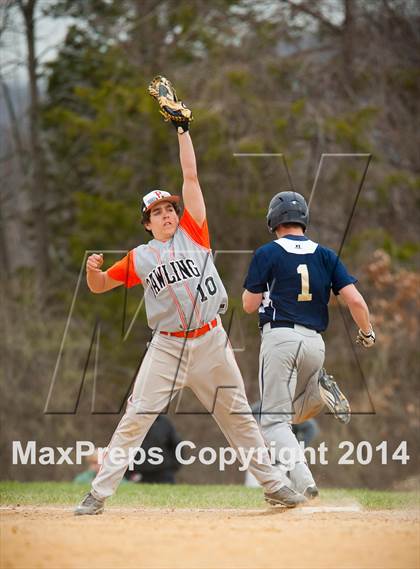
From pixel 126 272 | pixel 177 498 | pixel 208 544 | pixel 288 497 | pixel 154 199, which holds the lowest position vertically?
pixel 177 498

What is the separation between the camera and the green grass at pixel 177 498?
8180mm

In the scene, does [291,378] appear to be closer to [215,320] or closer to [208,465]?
[215,320]

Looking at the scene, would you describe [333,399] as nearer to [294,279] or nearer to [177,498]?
[294,279]

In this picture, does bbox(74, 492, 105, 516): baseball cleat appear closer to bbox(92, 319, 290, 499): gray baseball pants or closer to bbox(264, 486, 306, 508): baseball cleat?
bbox(92, 319, 290, 499): gray baseball pants

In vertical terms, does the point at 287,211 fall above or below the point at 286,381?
above

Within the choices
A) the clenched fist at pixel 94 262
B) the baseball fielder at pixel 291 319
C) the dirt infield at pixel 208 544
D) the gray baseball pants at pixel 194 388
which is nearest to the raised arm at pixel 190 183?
the baseball fielder at pixel 291 319

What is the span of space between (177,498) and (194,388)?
2222 millimetres

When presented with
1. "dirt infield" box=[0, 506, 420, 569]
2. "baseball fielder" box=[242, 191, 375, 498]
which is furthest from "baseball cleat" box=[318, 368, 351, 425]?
"dirt infield" box=[0, 506, 420, 569]

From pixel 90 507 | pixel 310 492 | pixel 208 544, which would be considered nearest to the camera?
pixel 208 544

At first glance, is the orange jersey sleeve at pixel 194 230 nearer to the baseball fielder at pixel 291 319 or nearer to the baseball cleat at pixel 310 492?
the baseball fielder at pixel 291 319

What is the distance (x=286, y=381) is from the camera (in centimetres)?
693

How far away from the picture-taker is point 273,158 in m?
20.2

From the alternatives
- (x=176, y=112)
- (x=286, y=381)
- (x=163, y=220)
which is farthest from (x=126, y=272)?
(x=286, y=381)

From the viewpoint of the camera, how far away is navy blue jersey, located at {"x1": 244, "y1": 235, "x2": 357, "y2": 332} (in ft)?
22.6
